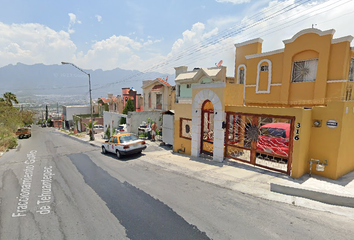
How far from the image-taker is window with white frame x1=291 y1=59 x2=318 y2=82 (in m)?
12.5

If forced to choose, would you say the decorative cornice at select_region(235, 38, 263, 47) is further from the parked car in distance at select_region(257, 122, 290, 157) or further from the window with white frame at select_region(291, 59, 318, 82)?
the parked car in distance at select_region(257, 122, 290, 157)

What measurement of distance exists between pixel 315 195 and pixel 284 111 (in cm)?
332

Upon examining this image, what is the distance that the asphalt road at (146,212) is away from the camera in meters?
4.63

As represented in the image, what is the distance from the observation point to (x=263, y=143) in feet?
30.5

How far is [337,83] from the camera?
37.8ft

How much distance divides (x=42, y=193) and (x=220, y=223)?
22.1 ft

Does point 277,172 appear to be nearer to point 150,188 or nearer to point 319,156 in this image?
point 319,156

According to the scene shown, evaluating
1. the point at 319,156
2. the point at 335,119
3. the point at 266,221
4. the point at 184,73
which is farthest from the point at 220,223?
the point at 184,73

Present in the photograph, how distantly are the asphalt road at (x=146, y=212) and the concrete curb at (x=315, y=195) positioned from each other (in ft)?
2.82

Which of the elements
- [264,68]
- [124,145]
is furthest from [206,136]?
[264,68]

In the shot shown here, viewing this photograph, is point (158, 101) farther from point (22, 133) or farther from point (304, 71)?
point (22, 133)

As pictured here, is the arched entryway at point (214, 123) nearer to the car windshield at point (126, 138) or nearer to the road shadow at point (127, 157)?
the road shadow at point (127, 157)

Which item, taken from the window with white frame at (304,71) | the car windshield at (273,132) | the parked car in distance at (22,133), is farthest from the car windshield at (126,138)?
the parked car in distance at (22,133)

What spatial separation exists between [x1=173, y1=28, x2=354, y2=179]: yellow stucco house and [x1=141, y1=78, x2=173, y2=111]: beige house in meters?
12.1
